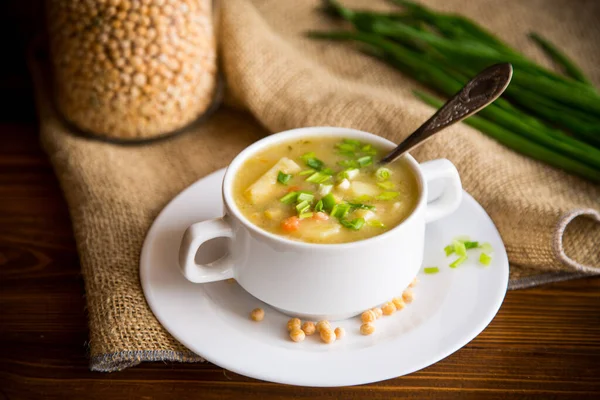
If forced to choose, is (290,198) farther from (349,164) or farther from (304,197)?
(349,164)

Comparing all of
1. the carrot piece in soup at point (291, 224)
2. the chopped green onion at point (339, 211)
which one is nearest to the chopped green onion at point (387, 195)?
the chopped green onion at point (339, 211)

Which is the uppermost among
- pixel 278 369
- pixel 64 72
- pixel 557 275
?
pixel 64 72

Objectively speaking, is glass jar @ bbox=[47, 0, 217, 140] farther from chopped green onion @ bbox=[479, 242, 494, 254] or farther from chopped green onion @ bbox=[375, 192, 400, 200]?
chopped green onion @ bbox=[479, 242, 494, 254]

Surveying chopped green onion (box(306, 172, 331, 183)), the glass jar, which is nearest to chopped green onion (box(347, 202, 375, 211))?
chopped green onion (box(306, 172, 331, 183))

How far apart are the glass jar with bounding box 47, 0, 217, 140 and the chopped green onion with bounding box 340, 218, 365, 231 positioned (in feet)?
2.84

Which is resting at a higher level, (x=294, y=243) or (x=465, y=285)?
(x=294, y=243)

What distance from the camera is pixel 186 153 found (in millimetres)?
2133

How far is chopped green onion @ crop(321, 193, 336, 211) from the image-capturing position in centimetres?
148

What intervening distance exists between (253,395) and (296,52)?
1405mm

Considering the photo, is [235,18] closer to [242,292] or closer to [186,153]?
[186,153]

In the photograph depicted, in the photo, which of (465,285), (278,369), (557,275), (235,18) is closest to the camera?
(278,369)

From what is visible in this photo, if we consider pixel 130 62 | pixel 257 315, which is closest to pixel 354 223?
pixel 257 315

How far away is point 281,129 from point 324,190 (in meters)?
0.68

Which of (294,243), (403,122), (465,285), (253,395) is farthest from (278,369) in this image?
(403,122)
